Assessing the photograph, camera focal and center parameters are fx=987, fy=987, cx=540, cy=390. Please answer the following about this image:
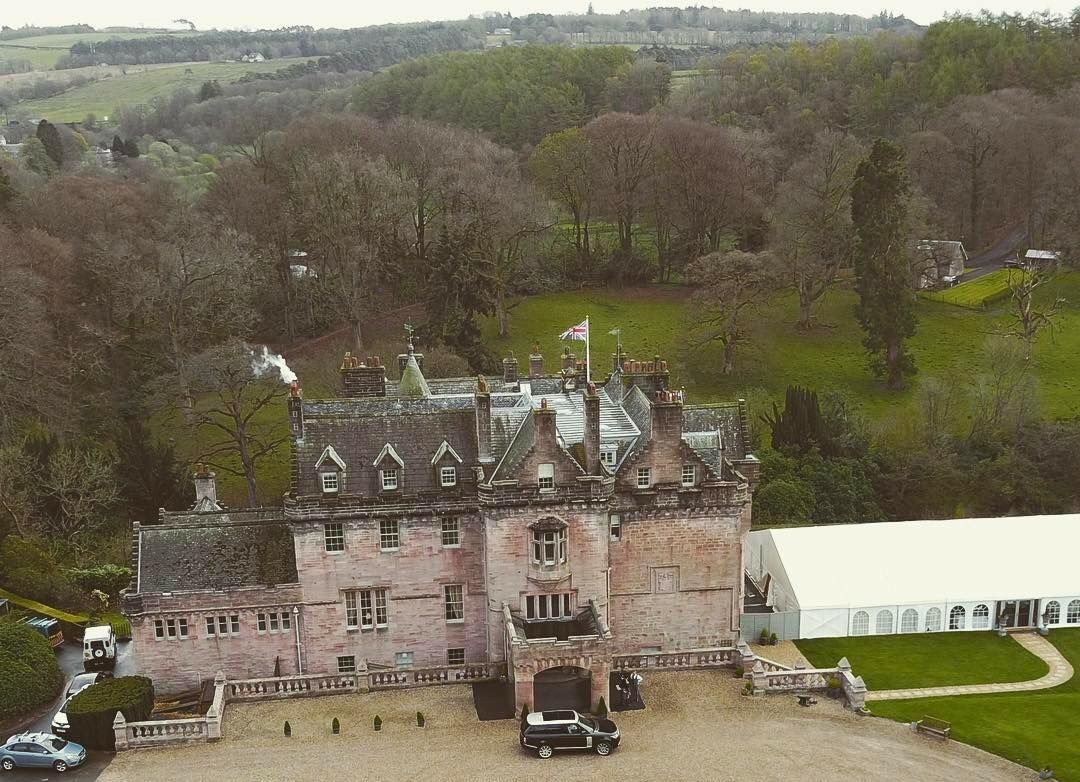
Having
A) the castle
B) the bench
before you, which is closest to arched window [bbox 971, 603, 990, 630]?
the bench

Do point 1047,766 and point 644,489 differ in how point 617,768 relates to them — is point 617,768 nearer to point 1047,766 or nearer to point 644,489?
point 644,489

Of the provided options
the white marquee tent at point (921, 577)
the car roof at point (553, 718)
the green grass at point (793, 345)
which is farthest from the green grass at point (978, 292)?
the car roof at point (553, 718)

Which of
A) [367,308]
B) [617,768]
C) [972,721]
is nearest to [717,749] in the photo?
[617,768]

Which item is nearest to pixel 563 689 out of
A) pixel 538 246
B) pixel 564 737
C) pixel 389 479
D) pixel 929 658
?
pixel 564 737

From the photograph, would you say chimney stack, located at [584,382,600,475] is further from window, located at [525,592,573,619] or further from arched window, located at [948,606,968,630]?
arched window, located at [948,606,968,630]

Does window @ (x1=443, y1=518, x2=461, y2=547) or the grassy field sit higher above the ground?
the grassy field

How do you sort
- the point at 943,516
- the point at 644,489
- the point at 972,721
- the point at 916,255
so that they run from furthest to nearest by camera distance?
Answer: the point at 916,255, the point at 943,516, the point at 644,489, the point at 972,721

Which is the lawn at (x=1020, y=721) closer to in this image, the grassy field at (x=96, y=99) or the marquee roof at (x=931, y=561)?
the marquee roof at (x=931, y=561)
